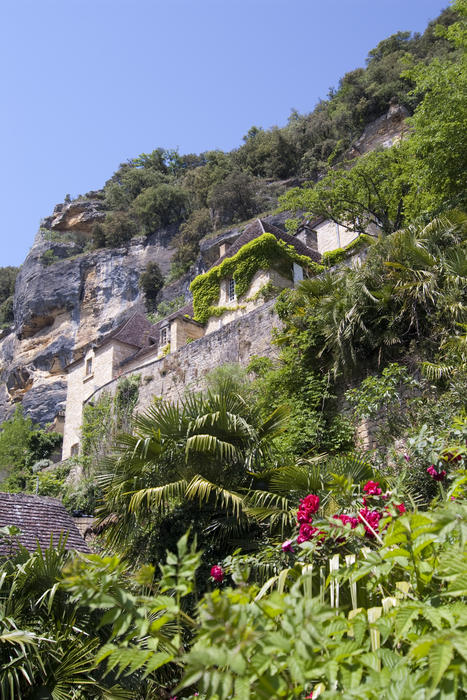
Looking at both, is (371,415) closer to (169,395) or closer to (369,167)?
(169,395)

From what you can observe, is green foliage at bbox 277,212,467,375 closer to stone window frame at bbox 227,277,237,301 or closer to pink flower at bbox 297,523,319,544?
pink flower at bbox 297,523,319,544

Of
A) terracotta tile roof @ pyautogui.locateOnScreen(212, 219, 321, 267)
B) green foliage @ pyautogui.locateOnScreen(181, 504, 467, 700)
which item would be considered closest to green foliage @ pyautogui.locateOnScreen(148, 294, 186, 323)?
terracotta tile roof @ pyautogui.locateOnScreen(212, 219, 321, 267)

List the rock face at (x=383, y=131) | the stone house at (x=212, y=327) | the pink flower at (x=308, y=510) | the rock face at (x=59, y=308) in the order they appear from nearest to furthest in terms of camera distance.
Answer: the pink flower at (x=308, y=510)
the stone house at (x=212, y=327)
the rock face at (x=383, y=131)
the rock face at (x=59, y=308)

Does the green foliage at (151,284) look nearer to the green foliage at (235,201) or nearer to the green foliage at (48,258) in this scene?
the green foliage at (235,201)

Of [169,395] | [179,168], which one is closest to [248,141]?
[179,168]

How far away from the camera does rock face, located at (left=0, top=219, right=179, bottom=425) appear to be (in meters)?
42.2

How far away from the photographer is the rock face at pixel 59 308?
4222 centimetres

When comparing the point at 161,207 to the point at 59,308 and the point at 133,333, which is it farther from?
the point at 133,333

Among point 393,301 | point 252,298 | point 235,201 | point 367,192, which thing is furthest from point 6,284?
point 393,301

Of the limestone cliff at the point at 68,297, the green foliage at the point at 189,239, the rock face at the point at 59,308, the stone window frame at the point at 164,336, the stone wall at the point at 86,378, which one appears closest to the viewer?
the stone window frame at the point at 164,336

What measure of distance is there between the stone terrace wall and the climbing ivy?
6.42m

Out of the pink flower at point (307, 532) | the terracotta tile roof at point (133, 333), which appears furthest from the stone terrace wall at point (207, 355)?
the terracotta tile roof at point (133, 333)

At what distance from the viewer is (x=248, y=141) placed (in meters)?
55.4

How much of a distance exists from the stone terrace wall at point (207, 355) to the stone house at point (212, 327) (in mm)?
28
